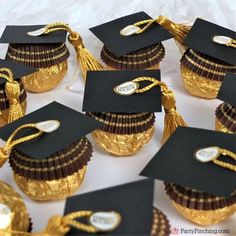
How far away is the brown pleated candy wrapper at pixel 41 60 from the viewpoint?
1235 millimetres

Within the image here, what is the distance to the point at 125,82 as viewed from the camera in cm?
109

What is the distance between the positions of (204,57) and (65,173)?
1.60ft

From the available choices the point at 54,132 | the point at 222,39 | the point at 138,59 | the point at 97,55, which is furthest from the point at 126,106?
the point at 97,55

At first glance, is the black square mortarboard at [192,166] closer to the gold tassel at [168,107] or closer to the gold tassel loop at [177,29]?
the gold tassel at [168,107]

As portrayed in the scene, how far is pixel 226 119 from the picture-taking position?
1035mm

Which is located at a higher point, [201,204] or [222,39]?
[222,39]

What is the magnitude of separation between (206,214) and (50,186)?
0.29m

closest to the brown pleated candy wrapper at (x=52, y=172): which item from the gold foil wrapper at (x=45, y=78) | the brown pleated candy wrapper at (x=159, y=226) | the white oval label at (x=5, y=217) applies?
the white oval label at (x=5, y=217)

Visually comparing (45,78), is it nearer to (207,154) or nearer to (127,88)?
(127,88)

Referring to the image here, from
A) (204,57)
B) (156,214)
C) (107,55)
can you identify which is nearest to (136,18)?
(107,55)

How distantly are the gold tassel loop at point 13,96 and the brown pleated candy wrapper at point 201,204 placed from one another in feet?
1.29

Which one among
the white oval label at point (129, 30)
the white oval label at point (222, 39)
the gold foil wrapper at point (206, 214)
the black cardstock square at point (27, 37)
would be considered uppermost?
the black cardstock square at point (27, 37)

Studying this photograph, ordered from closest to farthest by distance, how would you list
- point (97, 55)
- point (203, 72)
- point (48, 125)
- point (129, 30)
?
point (48, 125), point (203, 72), point (129, 30), point (97, 55)

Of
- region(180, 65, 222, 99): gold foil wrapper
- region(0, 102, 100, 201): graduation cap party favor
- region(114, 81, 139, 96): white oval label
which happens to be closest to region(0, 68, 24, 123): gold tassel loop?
region(0, 102, 100, 201): graduation cap party favor
